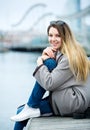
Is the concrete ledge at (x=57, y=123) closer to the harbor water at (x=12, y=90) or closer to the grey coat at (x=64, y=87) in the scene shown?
the grey coat at (x=64, y=87)

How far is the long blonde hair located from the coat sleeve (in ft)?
0.12

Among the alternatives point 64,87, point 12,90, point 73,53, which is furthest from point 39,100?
point 12,90

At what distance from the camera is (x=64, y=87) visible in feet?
8.50

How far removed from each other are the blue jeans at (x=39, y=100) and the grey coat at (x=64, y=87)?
1.7 inches

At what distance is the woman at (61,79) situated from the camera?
255 cm

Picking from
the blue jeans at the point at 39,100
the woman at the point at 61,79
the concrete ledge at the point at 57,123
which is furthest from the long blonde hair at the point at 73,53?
the concrete ledge at the point at 57,123

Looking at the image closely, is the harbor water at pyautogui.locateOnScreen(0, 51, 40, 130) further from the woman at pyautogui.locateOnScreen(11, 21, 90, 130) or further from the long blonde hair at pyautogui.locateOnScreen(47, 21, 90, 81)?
the long blonde hair at pyautogui.locateOnScreen(47, 21, 90, 81)

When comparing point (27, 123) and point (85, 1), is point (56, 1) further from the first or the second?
point (27, 123)

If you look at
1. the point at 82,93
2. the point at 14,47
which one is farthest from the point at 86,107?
the point at 14,47

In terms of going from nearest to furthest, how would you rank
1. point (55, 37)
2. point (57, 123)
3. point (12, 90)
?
1. point (57, 123)
2. point (55, 37)
3. point (12, 90)

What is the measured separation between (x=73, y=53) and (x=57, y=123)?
407 millimetres

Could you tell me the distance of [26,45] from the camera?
984 cm

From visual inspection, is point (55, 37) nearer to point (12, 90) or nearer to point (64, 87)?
point (64, 87)

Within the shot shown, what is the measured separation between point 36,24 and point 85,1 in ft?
3.72
